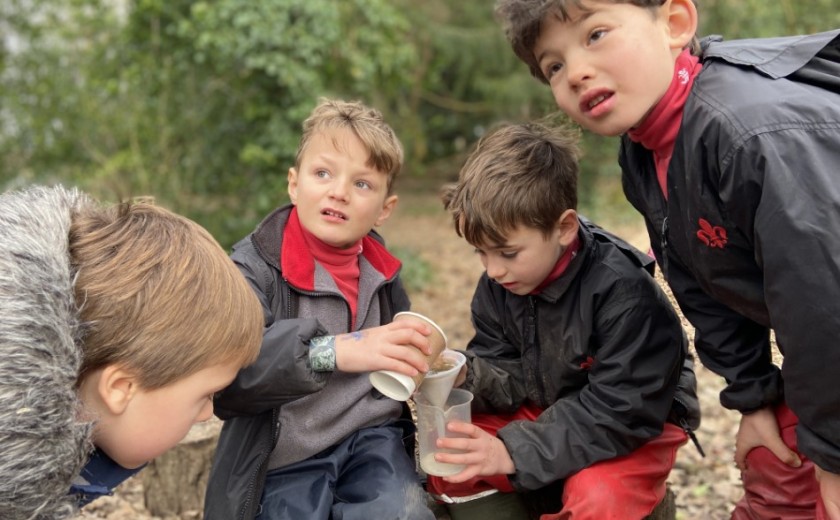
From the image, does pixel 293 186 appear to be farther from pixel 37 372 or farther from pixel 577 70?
pixel 37 372

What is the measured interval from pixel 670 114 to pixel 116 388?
1611mm

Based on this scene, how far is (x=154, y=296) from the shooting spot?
209 centimetres

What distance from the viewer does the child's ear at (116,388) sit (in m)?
2.08

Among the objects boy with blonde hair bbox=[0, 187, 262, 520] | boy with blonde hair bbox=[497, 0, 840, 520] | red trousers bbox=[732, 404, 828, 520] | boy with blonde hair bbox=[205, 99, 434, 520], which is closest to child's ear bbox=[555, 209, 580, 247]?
boy with blonde hair bbox=[497, 0, 840, 520]

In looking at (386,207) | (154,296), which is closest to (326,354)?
(154,296)

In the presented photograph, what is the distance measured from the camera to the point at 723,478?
14.2 ft

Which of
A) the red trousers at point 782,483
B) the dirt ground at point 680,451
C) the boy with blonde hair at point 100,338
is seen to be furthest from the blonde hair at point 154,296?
the dirt ground at point 680,451

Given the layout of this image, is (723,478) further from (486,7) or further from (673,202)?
(486,7)

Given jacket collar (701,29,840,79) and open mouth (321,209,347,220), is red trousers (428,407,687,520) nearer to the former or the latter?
open mouth (321,209,347,220)

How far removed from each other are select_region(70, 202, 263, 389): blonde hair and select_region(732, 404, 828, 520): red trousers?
65.5 inches

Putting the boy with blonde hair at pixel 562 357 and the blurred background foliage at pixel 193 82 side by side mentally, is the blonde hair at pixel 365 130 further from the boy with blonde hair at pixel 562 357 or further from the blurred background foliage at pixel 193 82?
the blurred background foliage at pixel 193 82

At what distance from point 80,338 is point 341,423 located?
3.43 feet

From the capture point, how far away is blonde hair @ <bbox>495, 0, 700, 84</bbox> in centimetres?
240

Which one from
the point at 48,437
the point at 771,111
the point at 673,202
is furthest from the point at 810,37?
the point at 48,437
